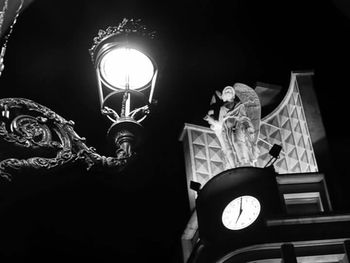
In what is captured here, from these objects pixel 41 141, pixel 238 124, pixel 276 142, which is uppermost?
pixel 276 142

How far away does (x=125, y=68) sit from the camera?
271 inches

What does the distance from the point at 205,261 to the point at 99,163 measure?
22.7 feet

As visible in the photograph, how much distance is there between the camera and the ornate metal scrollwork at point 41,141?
6.07 meters

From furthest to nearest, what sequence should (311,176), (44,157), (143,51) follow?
(311,176)
(143,51)
(44,157)

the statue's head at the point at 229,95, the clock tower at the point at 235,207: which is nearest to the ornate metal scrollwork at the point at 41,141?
the clock tower at the point at 235,207

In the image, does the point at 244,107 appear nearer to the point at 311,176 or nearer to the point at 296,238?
the point at 311,176

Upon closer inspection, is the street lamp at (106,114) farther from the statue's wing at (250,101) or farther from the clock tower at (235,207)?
the statue's wing at (250,101)

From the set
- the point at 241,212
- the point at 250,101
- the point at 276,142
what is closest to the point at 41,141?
the point at 241,212

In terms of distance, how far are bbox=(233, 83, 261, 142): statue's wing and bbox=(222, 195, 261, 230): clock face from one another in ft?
7.45

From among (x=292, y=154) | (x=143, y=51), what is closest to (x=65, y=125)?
(x=143, y=51)

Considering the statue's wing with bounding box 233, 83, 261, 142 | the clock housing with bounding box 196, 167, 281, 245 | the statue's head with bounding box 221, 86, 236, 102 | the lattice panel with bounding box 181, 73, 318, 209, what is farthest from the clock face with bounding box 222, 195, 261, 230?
the lattice panel with bounding box 181, 73, 318, 209

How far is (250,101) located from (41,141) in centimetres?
951

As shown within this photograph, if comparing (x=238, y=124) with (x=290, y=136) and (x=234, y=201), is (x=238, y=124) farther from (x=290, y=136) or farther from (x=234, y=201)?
(x=290, y=136)

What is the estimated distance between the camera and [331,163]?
15.1 m
